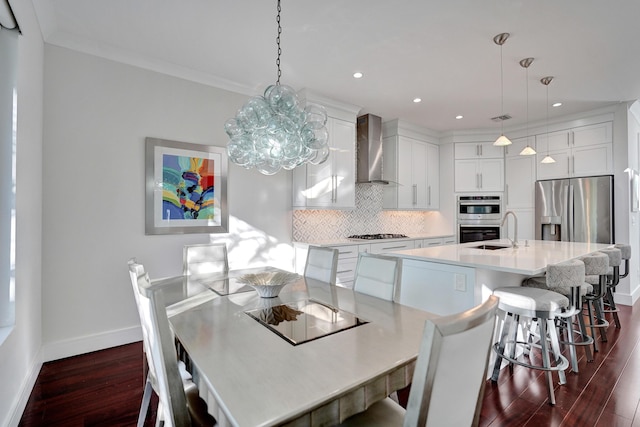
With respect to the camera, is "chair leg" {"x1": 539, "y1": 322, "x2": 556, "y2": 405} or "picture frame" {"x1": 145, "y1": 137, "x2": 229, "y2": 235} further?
"picture frame" {"x1": 145, "y1": 137, "x2": 229, "y2": 235}

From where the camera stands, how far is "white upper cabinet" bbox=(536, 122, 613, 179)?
14.6 feet

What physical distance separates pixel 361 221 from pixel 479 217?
223 centimetres

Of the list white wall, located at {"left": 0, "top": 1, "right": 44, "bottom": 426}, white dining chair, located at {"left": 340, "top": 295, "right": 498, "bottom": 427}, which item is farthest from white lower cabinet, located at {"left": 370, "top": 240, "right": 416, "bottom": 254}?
white wall, located at {"left": 0, "top": 1, "right": 44, "bottom": 426}

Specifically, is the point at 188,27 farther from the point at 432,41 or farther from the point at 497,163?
the point at 497,163

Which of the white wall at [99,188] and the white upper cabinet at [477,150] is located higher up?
the white upper cabinet at [477,150]

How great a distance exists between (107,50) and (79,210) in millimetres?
1461

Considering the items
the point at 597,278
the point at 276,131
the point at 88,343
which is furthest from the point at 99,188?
the point at 597,278

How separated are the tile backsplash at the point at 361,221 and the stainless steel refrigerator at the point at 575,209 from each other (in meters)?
1.72

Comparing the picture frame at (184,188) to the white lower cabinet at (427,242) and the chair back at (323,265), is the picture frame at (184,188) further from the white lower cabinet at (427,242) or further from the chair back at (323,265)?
the white lower cabinet at (427,242)

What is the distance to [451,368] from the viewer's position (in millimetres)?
821

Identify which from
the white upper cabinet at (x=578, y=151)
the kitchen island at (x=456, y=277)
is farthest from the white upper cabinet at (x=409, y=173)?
the kitchen island at (x=456, y=277)

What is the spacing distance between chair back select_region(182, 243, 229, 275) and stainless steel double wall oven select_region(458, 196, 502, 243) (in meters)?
4.48

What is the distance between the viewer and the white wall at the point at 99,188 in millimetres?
2664

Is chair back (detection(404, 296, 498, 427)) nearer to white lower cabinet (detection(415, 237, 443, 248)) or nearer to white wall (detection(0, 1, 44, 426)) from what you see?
white wall (detection(0, 1, 44, 426))
